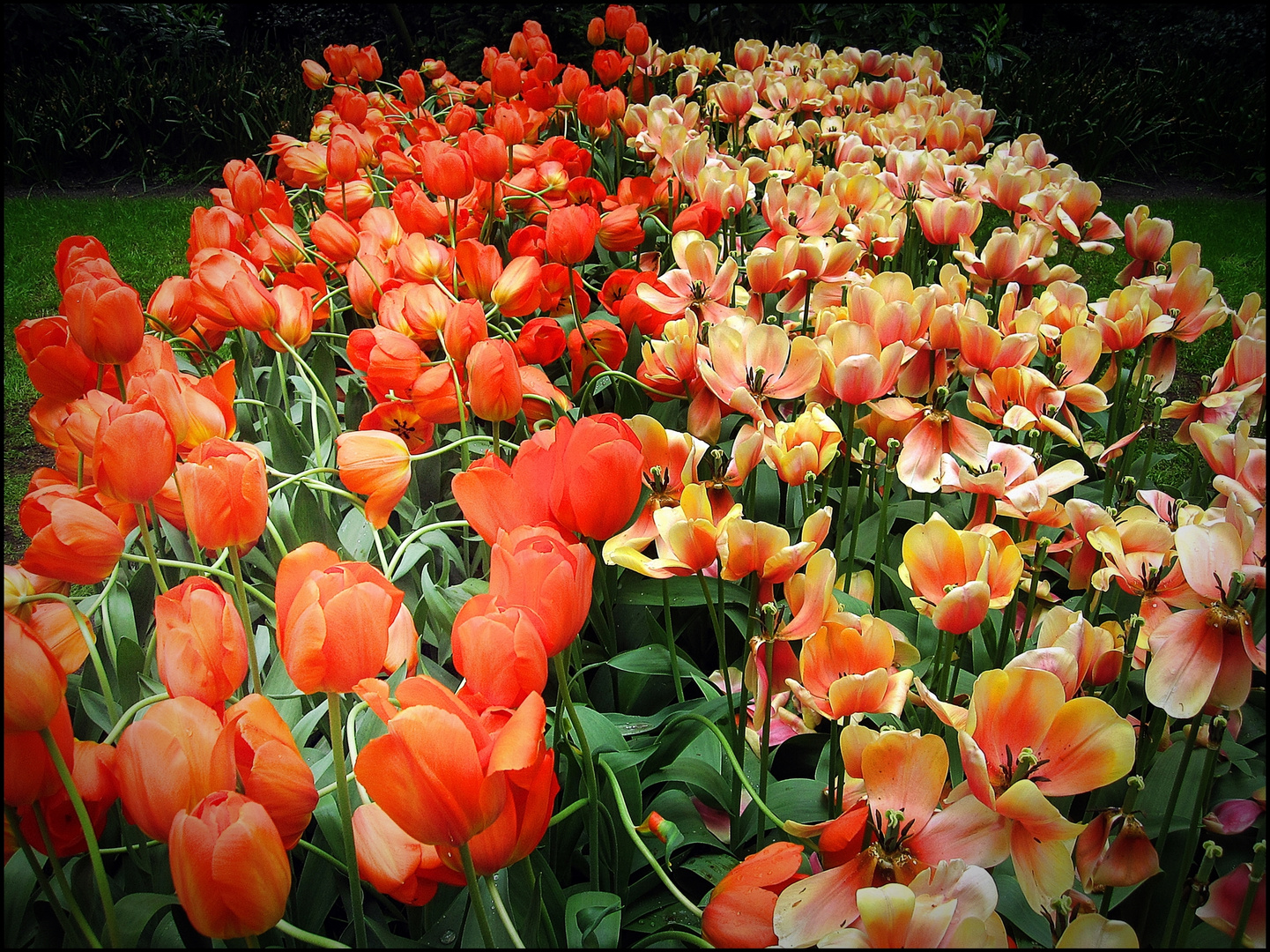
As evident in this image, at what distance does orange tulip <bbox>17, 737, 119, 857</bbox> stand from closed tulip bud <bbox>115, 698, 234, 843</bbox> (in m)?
0.10

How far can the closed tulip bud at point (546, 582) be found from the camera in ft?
2.22

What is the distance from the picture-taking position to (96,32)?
8.34m

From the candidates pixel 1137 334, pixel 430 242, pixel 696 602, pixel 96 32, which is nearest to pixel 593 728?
pixel 696 602

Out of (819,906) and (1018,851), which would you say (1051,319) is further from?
(819,906)

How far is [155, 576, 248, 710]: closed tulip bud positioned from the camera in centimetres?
69

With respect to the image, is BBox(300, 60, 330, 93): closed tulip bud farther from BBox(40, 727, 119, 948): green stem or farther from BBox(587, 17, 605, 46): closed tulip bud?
BBox(40, 727, 119, 948): green stem

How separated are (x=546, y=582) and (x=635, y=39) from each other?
3.50 meters

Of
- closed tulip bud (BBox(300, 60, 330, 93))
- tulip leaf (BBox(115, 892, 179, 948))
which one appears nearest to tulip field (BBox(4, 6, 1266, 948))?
tulip leaf (BBox(115, 892, 179, 948))

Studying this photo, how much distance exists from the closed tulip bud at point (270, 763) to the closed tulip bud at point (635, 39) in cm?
356

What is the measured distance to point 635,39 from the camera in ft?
11.9

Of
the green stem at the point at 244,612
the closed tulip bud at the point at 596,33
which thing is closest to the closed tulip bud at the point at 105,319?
the green stem at the point at 244,612

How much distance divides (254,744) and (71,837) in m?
0.23

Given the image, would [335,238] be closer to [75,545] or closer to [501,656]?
[75,545]

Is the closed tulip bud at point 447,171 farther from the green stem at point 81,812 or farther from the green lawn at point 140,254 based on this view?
the green lawn at point 140,254
